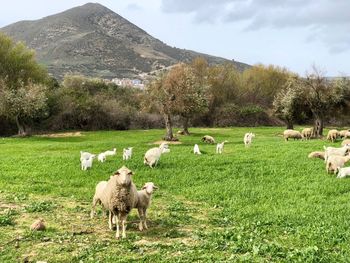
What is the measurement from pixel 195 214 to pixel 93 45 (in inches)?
5495

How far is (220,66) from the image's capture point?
292 feet

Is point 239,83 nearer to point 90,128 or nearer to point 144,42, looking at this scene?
point 90,128

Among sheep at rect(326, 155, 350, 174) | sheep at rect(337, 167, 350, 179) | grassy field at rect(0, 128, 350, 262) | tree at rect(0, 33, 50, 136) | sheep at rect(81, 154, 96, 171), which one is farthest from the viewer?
tree at rect(0, 33, 50, 136)

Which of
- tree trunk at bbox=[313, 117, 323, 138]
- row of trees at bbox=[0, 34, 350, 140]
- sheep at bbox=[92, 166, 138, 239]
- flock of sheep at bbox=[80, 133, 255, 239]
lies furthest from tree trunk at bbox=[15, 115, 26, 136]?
sheep at bbox=[92, 166, 138, 239]

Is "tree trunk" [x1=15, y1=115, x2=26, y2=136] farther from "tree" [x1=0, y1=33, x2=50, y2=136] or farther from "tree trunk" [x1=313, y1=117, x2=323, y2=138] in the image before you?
"tree trunk" [x1=313, y1=117, x2=323, y2=138]

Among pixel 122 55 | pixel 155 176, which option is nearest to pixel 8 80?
pixel 155 176

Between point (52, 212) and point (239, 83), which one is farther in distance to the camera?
point (239, 83)

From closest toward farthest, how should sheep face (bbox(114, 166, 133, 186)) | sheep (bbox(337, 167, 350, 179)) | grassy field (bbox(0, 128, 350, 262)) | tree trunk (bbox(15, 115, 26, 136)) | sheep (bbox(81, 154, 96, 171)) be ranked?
1. grassy field (bbox(0, 128, 350, 262))
2. sheep face (bbox(114, 166, 133, 186))
3. sheep (bbox(337, 167, 350, 179))
4. sheep (bbox(81, 154, 96, 171))
5. tree trunk (bbox(15, 115, 26, 136))

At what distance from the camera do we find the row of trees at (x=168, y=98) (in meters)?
45.1

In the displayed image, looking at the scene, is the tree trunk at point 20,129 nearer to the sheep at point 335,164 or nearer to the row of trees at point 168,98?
the row of trees at point 168,98

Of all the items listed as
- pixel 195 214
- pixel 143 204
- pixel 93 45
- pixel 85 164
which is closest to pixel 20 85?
pixel 85 164

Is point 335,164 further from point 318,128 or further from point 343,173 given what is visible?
point 318,128

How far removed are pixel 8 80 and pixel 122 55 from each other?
303ft

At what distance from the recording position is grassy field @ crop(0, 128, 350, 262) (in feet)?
34.7
